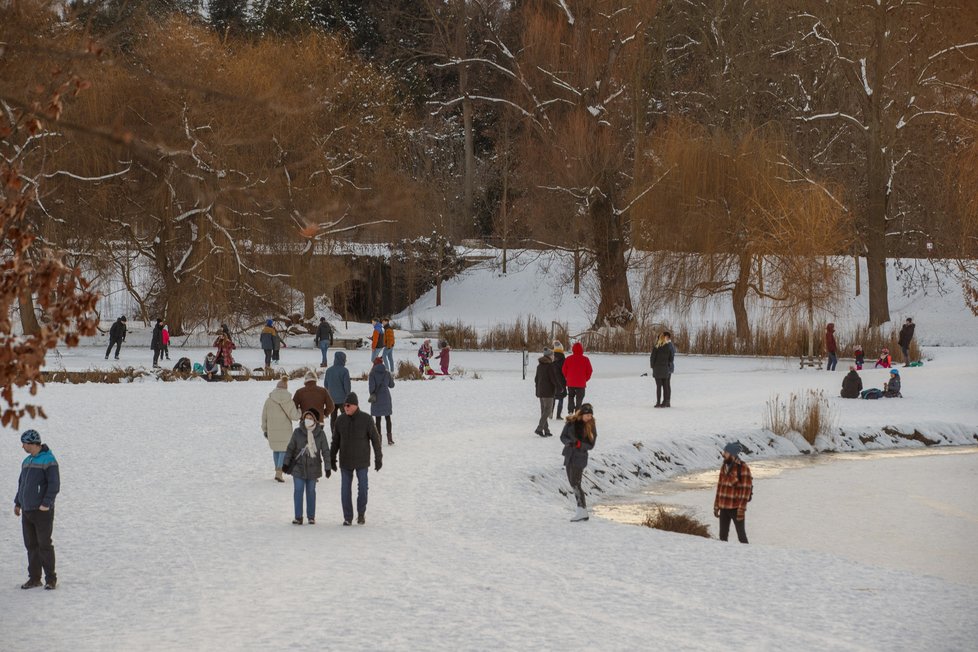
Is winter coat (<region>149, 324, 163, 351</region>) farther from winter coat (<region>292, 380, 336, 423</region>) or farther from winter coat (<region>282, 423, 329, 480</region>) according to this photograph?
winter coat (<region>282, 423, 329, 480</region>)

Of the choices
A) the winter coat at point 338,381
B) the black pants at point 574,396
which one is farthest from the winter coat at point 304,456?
the black pants at point 574,396

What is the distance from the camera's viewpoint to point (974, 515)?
1575 centimetres

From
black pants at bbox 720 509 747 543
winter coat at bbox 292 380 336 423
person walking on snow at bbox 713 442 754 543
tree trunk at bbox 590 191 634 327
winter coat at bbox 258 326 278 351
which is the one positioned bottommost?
black pants at bbox 720 509 747 543

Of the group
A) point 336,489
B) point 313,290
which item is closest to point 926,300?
point 313,290

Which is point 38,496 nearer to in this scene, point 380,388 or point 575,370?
point 380,388

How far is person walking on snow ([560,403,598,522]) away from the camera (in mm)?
13891

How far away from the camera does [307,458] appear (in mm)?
12930

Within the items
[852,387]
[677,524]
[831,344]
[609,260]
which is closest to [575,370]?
[677,524]

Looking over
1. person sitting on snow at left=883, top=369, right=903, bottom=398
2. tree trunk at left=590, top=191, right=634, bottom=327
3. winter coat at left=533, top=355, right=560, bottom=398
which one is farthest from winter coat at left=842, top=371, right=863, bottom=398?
tree trunk at left=590, top=191, right=634, bottom=327

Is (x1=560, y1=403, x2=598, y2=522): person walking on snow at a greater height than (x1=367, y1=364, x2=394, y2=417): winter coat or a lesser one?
lesser

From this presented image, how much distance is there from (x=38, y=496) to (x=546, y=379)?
1071 cm

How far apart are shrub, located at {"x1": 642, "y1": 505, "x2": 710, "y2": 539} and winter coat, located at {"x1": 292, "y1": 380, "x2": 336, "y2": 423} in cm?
430

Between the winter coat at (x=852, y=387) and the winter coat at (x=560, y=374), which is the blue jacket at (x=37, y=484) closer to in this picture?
the winter coat at (x=560, y=374)

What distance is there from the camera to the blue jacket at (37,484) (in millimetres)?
10133
